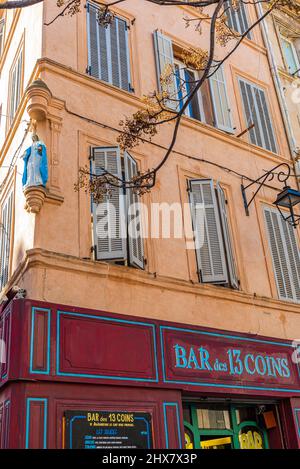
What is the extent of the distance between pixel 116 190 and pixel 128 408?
3162 millimetres

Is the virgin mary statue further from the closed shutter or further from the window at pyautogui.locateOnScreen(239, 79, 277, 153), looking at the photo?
the window at pyautogui.locateOnScreen(239, 79, 277, 153)

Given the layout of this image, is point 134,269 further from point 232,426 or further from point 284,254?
point 284,254

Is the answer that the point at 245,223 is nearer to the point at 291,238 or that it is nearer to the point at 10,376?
the point at 291,238

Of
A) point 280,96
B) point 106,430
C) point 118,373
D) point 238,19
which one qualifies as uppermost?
point 238,19

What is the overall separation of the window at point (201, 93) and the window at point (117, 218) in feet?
9.01

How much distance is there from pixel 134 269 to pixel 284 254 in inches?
146

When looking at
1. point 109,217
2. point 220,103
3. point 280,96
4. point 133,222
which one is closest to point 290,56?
point 280,96

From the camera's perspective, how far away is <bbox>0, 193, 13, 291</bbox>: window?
849 centimetres

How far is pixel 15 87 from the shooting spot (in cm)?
1030

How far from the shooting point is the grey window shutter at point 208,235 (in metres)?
8.81

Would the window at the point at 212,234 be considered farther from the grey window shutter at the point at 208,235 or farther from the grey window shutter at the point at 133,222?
the grey window shutter at the point at 133,222

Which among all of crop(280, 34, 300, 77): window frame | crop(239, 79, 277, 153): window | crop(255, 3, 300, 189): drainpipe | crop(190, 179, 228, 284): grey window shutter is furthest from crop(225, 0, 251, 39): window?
crop(190, 179, 228, 284): grey window shutter

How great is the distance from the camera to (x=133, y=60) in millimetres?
10117
